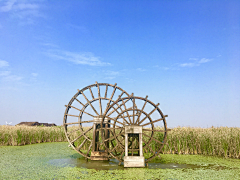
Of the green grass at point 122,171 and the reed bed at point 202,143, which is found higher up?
the reed bed at point 202,143

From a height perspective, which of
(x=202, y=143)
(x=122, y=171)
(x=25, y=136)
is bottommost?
(x=122, y=171)

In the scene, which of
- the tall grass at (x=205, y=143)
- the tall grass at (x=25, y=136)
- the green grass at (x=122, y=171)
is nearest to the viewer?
the green grass at (x=122, y=171)

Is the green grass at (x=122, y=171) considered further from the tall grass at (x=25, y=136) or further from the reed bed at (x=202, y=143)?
the tall grass at (x=25, y=136)

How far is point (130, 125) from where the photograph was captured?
6469 millimetres

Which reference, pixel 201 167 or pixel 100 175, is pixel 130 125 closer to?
pixel 100 175

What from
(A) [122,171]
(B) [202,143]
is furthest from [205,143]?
(A) [122,171]

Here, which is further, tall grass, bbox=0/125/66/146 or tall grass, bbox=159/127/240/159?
tall grass, bbox=0/125/66/146

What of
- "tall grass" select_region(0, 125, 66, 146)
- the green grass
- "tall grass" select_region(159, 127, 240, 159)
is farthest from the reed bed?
"tall grass" select_region(0, 125, 66, 146)

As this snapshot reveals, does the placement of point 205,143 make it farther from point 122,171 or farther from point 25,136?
point 25,136

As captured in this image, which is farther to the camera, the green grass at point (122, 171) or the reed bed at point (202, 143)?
the reed bed at point (202, 143)

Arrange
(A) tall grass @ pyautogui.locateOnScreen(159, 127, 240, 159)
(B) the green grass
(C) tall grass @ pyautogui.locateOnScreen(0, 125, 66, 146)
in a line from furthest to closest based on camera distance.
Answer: (C) tall grass @ pyautogui.locateOnScreen(0, 125, 66, 146) → (A) tall grass @ pyautogui.locateOnScreen(159, 127, 240, 159) → (B) the green grass

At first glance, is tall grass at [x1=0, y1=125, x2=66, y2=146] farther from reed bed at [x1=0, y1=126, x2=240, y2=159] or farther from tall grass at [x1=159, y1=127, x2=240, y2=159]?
tall grass at [x1=159, y1=127, x2=240, y2=159]

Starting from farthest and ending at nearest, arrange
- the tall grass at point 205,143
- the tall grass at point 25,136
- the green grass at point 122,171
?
the tall grass at point 25,136, the tall grass at point 205,143, the green grass at point 122,171

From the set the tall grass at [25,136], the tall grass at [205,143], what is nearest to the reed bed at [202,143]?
the tall grass at [205,143]
